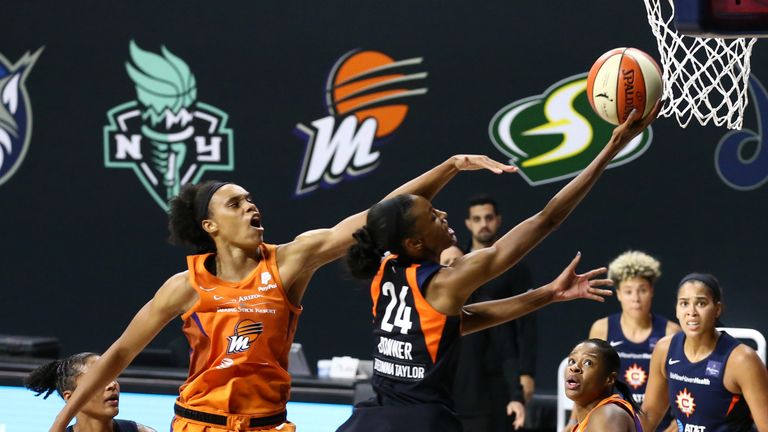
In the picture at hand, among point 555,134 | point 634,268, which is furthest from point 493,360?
point 555,134

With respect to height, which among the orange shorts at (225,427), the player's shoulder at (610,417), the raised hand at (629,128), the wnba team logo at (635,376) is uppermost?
the raised hand at (629,128)

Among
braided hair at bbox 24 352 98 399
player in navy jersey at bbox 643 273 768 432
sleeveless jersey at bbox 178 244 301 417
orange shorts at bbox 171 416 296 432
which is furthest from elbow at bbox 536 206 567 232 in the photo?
braided hair at bbox 24 352 98 399

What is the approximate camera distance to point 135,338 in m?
4.68

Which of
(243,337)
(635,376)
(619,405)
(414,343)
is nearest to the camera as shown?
(414,343)

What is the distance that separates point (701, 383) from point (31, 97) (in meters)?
5.88

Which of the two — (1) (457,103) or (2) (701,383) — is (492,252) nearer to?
(2) (701,383)

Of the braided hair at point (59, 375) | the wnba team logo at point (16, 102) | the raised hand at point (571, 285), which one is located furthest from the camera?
the wnba team logo at point (16, 102)

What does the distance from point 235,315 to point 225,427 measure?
401 mm

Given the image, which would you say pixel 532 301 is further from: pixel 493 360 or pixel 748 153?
pixel 748 153

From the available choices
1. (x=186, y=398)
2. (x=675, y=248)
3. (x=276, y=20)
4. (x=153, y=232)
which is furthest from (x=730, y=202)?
(x=186, y=398)

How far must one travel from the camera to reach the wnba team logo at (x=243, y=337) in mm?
4582

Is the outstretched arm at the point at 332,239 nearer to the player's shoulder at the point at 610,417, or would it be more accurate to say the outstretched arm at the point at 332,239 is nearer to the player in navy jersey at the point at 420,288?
the player in navy jersey at the point at 420,288

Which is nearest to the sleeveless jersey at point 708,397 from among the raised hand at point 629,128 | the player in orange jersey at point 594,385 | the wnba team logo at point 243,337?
the player in orange jersey at point 594,385

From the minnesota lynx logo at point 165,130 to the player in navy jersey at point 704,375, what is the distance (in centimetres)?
420
